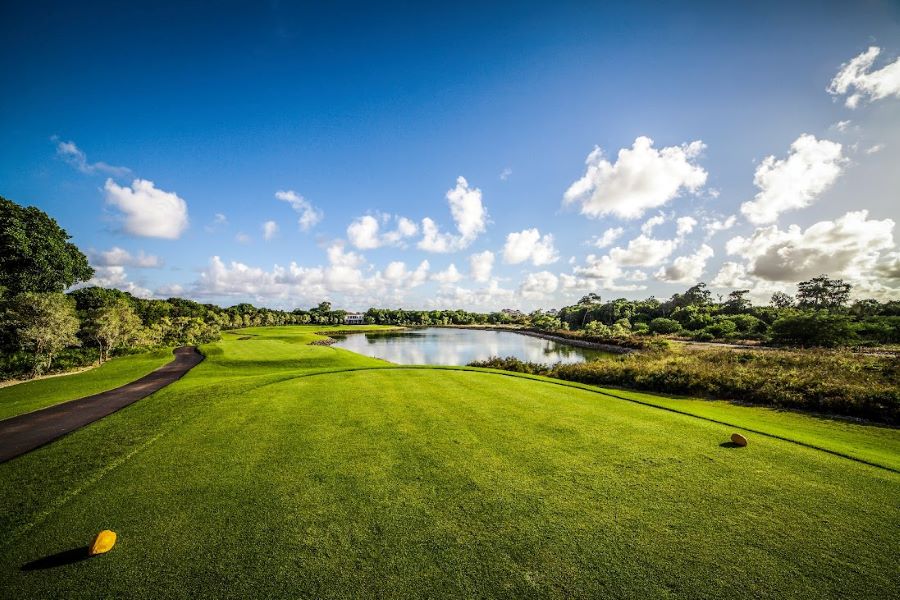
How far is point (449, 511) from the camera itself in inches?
194

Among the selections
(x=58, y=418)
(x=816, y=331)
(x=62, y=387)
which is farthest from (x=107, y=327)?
(x=816, y=331)

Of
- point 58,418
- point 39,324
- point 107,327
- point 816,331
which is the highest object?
point 39,324

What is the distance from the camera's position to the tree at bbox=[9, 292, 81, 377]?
19281mm

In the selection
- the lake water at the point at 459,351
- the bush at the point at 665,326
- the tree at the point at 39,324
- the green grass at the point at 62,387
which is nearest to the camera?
the green grass at the point at 62,387

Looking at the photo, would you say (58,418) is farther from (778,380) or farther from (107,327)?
(778,380)

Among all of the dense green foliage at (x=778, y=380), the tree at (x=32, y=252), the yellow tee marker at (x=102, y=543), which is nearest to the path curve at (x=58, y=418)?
the yellow tee marker at (x=102, y=543)

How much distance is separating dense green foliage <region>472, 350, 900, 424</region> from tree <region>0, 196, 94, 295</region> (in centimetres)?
3855

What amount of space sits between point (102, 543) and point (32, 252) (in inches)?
1378

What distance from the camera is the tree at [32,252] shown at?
2377 centimetres

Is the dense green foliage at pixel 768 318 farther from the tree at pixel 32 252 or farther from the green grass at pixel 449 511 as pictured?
the tree at pixel 32 252

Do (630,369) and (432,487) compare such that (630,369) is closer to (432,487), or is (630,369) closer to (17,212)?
(432,487)

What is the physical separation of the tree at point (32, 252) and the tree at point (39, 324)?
7.94 m

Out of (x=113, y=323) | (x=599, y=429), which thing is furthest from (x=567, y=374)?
(x=113, y=323)

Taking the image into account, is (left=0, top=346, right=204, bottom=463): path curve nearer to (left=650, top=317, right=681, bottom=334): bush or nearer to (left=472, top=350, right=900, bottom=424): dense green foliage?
(left=472, top=350, right=900, bottom=424): dense green foliage
